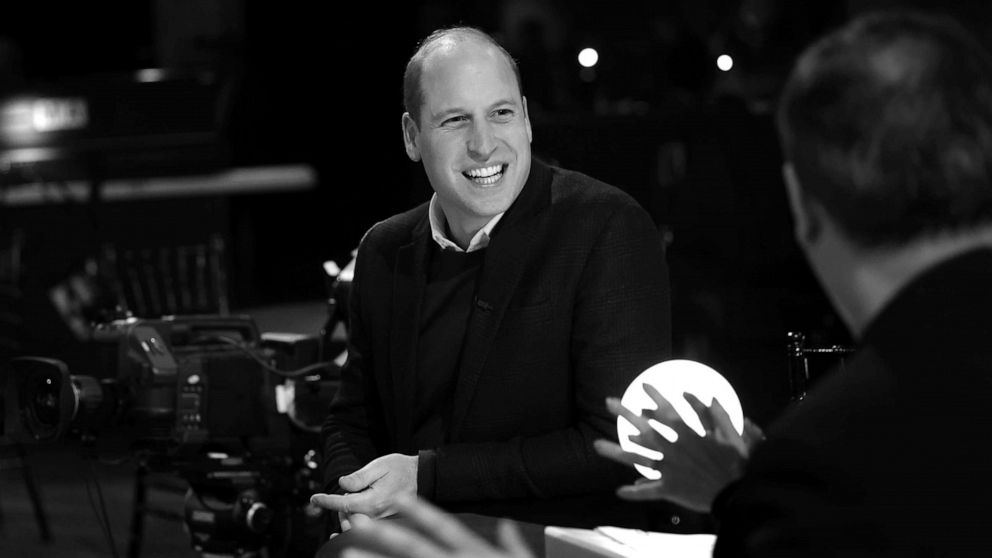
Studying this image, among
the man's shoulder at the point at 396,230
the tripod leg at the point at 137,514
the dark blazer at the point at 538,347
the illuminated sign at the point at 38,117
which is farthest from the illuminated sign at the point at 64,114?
the dark blazer at the point at 538,347

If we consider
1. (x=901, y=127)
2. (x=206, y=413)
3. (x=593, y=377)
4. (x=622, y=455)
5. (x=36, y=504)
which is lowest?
(x=36, y=504)

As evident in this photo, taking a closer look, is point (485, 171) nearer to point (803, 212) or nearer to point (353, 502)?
point (353, 502)

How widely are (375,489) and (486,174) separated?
612 millimetres

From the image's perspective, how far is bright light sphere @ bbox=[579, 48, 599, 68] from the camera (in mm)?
6496

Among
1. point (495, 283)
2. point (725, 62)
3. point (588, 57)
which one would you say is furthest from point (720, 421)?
point (588, 57)

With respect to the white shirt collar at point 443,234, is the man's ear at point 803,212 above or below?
above

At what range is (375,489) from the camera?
2.15 m

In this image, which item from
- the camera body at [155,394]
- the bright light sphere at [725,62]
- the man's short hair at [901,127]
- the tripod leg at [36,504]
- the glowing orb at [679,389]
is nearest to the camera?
the man's short hair at [901,127]

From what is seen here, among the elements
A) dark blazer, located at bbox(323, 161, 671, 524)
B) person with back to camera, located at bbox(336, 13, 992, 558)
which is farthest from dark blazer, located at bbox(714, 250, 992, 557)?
dark blazer, located at bbox(323, 161, 671, 524)

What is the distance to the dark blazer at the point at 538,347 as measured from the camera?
2223 mm

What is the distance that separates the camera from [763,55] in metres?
5.85

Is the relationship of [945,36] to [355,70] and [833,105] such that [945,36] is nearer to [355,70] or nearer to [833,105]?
[833,105]

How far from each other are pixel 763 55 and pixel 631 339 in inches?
152

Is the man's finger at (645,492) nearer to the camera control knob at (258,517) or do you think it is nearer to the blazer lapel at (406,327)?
the blazer lapel at (406,327)
